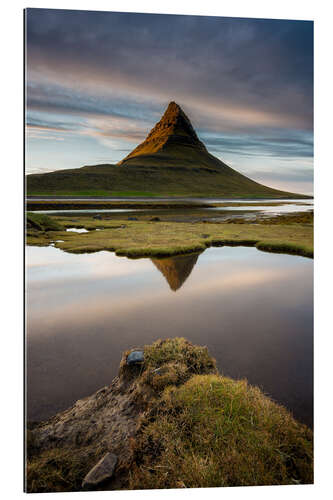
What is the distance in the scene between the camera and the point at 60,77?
6285 millimetres

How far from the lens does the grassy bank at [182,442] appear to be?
387cm

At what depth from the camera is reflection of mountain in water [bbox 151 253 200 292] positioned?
37.7ft

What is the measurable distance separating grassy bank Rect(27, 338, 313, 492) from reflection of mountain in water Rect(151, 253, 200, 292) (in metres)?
6.11

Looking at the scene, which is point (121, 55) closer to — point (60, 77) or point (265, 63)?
point (60, 77)

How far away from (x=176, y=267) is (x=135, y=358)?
848cm

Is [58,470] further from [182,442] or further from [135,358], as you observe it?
[135,358]

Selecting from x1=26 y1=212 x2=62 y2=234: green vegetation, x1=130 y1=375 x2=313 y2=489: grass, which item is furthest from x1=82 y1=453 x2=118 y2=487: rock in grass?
x1=26 y1=212 x2=62 y2=234: green vegetation

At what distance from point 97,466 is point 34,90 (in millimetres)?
6504

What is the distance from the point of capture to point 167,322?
811cm

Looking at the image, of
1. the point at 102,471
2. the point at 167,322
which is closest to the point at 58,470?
the point at 102,471

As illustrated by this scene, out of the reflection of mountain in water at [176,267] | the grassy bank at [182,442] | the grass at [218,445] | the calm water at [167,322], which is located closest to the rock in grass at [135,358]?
the grassy bank at [182,442]

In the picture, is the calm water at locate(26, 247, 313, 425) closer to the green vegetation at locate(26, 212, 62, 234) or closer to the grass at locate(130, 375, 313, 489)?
the grass at locate(130, 375, 313, 489)

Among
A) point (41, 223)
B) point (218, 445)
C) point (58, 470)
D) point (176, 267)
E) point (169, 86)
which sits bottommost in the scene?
point (58, 470)
